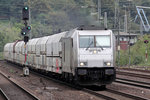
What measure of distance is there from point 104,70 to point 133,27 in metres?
84.4

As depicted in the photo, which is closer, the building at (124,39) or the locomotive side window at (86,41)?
the locomotive side window at (86,41)

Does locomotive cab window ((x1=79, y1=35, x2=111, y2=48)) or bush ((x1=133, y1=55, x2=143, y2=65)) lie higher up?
locomotive cab window ((x1=79, y1=35, x2=111, y2=48))

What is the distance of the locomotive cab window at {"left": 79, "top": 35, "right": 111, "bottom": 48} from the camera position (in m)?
16.2

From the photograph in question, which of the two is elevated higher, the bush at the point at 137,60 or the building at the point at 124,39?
the building at the point at 124,39

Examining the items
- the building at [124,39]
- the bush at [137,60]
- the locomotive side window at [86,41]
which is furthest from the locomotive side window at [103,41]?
the building at [124,39]

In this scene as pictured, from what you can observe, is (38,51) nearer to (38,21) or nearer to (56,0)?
(56,0)

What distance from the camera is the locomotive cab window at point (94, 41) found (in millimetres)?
16250

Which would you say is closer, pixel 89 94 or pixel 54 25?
pixel 89 94

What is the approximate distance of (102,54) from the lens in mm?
16109

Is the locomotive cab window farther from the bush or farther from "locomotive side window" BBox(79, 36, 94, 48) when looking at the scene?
the bush

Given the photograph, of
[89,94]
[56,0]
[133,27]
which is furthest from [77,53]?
Answer: [133,27]

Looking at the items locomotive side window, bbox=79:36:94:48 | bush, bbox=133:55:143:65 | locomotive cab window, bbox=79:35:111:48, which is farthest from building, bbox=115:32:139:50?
locomotive side window, bbox=79:36:94:48

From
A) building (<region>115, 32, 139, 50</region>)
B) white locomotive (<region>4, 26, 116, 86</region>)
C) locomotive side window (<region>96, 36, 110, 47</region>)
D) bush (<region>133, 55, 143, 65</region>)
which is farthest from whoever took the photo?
building (<region>115, 32, 139, 50</region>)

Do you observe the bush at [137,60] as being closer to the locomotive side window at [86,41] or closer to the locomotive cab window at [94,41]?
the locomotive cab window at [94,41]
